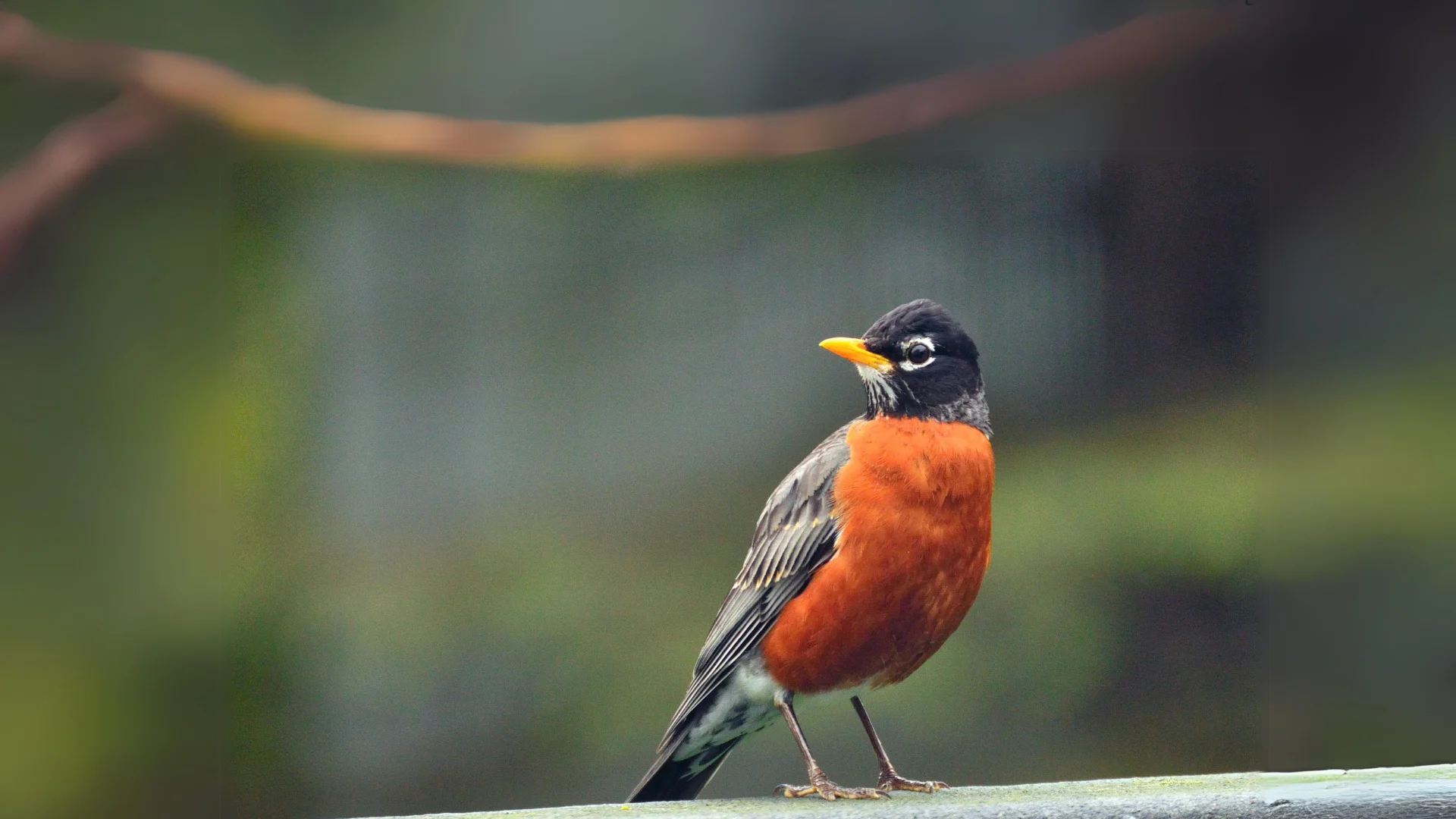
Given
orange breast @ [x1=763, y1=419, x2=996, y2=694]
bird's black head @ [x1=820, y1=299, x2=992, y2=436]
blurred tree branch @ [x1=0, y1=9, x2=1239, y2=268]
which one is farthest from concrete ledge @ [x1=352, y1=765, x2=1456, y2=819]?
blurred tree branch @ [x1=0, y1=9, x2=1239, y2=268]

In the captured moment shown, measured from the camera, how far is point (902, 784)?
58.9 inches

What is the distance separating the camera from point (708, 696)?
145cm

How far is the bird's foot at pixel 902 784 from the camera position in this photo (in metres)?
1.47

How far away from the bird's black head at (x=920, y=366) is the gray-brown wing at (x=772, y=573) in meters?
0.11

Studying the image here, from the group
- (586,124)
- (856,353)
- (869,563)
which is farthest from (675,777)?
(586,124)

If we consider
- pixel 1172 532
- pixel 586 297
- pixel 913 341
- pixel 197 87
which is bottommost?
pixel 1172 532

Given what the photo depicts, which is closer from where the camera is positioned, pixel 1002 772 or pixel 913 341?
pixel 913 341

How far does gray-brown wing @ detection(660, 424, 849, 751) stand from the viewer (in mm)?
1435

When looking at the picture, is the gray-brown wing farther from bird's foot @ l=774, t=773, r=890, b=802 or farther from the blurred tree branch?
the blurred tree branch

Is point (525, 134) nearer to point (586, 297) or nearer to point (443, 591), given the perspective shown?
point (586, 297)

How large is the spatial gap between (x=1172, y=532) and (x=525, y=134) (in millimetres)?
1288

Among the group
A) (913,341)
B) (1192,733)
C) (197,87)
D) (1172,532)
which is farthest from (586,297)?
(1192,733)

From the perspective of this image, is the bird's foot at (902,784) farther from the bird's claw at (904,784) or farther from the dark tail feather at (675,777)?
the dark tail feather at (675,777)

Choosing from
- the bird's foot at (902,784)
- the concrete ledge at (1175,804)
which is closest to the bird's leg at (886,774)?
the bird's foot at (902,784)
